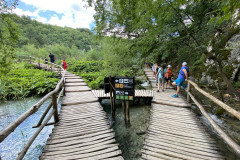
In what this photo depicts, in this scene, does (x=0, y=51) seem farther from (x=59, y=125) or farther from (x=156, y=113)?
(x=156, y=113)

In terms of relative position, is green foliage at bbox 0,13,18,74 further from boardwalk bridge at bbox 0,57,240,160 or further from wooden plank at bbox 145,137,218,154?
wooden plank at bbox 145,137,218,154

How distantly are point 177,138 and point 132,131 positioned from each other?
2.30 metres

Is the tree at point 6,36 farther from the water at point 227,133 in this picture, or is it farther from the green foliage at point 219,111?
the green foliage at point 219,111

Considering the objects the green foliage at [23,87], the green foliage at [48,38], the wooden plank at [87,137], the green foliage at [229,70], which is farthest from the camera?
the green foliage at [48,38]

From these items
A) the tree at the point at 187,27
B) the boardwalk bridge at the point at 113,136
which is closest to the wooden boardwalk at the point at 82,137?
the boardwalk bridge at the point at 113,136

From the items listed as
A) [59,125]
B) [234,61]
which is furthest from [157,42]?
[59,125]

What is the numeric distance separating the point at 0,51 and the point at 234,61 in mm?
12827

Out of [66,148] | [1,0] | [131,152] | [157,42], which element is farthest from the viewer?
[157,42]

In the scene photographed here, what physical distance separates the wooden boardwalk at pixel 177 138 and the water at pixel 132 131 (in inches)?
39.7

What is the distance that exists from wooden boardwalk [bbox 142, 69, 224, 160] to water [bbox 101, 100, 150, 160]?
3.31 ft

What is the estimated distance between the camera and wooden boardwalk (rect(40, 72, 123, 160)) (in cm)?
294

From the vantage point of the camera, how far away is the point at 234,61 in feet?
26.8

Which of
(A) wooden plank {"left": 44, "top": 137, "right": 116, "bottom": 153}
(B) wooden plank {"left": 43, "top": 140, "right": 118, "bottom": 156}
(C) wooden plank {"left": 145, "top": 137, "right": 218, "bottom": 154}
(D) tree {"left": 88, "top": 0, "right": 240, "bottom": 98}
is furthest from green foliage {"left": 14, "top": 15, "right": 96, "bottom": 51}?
A: (C) wooden plank {"left": 145, "top": 137, "right": 218, "bottom": 154}

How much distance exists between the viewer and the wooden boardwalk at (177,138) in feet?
9.66
